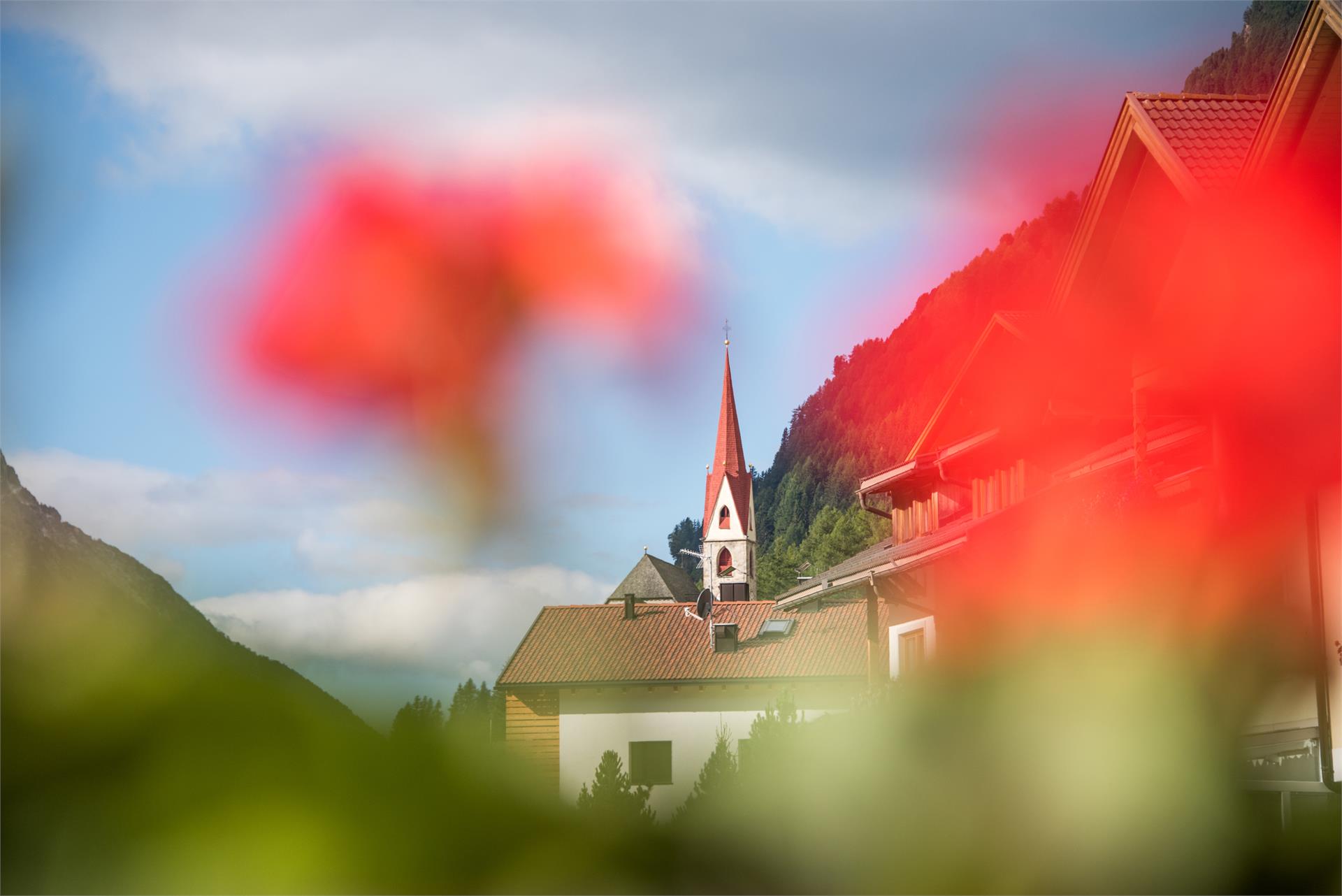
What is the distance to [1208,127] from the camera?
29.8 ft

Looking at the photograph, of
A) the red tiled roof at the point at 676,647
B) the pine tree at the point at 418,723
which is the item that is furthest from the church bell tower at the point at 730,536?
the pine tree at the point at 418,723

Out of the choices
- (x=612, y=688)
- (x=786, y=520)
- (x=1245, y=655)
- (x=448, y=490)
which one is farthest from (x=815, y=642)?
(x=786, y=520)

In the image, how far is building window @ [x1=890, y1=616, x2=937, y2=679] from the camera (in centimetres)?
1603

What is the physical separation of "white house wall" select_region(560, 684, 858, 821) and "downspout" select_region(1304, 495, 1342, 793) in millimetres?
18680

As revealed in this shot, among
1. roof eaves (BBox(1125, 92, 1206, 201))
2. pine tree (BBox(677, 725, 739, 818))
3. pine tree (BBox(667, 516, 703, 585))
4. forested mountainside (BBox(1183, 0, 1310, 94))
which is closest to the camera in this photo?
roof eaves (BBox(1125, 92, 1206, 201))

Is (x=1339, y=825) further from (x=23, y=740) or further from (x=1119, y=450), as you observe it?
(x=23, y=740)

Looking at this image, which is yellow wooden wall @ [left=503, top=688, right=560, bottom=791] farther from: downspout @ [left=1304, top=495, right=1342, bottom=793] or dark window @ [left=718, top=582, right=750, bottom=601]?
downspout @ [left=1304, top=495, right=1342, bottom=793]

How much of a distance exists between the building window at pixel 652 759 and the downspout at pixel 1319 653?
20.0 m

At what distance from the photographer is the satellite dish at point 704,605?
31.0 meters

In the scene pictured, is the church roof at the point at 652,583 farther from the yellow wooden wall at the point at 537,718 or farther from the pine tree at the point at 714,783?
the pine tree at the point at 714,783

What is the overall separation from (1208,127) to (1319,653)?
4.06m

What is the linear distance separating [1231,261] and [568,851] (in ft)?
20.7

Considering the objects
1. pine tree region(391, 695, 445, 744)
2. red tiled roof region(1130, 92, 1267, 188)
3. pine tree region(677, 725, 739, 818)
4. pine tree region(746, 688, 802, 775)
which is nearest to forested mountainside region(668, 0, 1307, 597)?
red tiled roof region(1130, 92, 1267, 188)

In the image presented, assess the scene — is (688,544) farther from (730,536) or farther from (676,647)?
(676,647)
